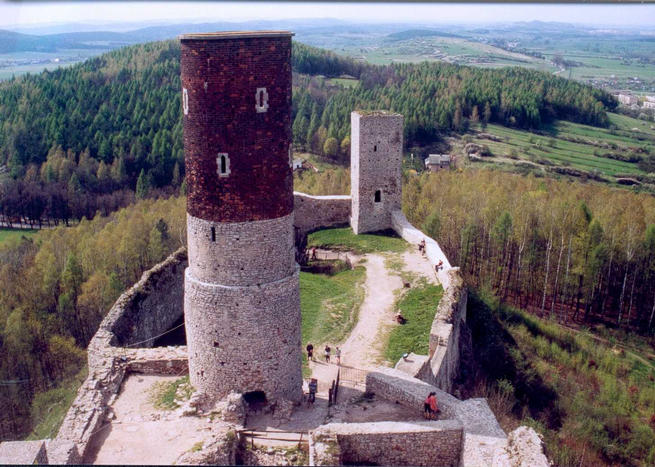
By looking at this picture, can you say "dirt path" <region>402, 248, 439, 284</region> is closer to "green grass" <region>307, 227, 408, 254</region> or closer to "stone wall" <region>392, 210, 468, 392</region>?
"stone wall" <region>392, 210, 468, 392</region>

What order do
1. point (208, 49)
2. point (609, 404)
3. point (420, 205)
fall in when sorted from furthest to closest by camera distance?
point (420, 205) → point (609, 404) → point (208, 49)

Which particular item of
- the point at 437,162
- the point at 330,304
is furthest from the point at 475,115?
the point at 330,304

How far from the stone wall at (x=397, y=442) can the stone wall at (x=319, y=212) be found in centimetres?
1979

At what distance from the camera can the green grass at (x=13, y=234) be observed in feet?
152

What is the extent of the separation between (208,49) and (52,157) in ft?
166

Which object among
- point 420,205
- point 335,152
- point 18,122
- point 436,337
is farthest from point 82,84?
point 436,337

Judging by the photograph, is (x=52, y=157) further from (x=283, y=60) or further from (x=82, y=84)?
(x=283, y=60)

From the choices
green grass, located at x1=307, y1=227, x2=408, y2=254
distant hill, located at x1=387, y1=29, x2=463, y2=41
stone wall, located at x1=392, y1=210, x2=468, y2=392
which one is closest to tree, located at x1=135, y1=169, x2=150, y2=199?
green grass, located at x1=307, y1=227, x2=408, y2=254

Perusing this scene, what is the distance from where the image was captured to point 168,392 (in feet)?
48.8

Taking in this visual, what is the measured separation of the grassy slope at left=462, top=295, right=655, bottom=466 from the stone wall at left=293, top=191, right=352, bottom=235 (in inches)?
350

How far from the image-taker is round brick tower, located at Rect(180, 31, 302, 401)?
40.4ft

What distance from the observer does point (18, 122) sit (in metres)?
56.8

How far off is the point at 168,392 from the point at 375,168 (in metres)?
18.2

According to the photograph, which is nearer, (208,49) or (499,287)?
(208,49)
